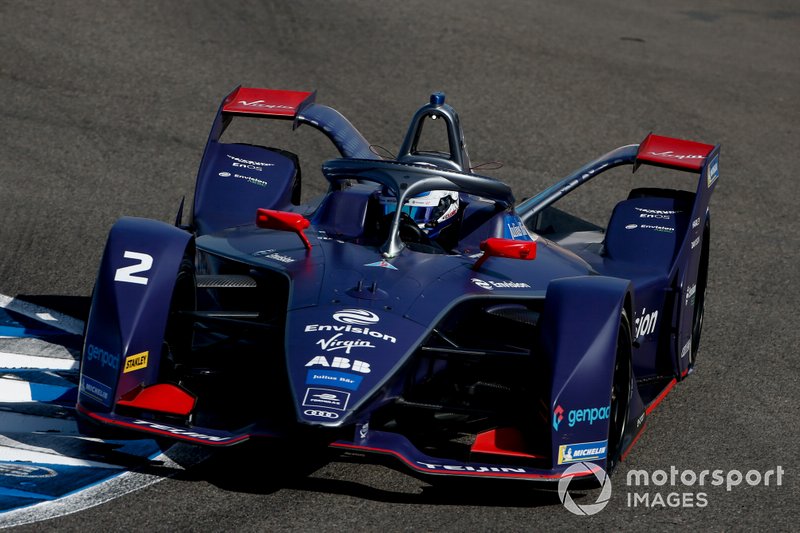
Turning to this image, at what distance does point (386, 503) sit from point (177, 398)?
1150 millimetres

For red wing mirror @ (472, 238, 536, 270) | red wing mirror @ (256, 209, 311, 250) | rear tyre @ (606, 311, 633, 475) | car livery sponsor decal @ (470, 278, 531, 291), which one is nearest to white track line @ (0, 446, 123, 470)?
red wing mirror @ (256, 209, 311, 250)

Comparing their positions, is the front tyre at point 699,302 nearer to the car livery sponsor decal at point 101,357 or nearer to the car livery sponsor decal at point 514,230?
the car livery sponsor decal at point 514,230

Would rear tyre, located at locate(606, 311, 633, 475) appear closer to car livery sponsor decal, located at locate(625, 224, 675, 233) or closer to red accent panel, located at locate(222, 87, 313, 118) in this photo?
car livery sponsor decal, located at locate(625, 224, 675, 233)

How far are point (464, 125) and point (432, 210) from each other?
6.54 meters

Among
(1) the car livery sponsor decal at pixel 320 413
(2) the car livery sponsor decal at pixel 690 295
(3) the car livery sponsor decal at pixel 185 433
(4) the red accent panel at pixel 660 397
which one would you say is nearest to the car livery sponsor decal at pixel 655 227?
(2) the car livery sponsor decal at pixel 690 295

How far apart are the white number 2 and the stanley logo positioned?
39 cm

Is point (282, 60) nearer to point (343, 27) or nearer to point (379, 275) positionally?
point (343, 27)

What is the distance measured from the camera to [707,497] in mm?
6711

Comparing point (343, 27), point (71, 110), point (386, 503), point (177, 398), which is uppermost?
point (343, 27)

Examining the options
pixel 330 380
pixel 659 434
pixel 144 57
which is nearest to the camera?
pixel 330 380

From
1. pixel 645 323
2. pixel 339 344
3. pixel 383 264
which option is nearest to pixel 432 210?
pixel 383 264

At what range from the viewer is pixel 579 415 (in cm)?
629

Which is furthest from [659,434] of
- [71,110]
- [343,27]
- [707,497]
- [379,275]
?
[343,27]

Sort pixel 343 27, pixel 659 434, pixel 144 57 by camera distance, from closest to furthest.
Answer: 1. pixel 659 434
2. pixel 144 57
3. pixel 343 27
